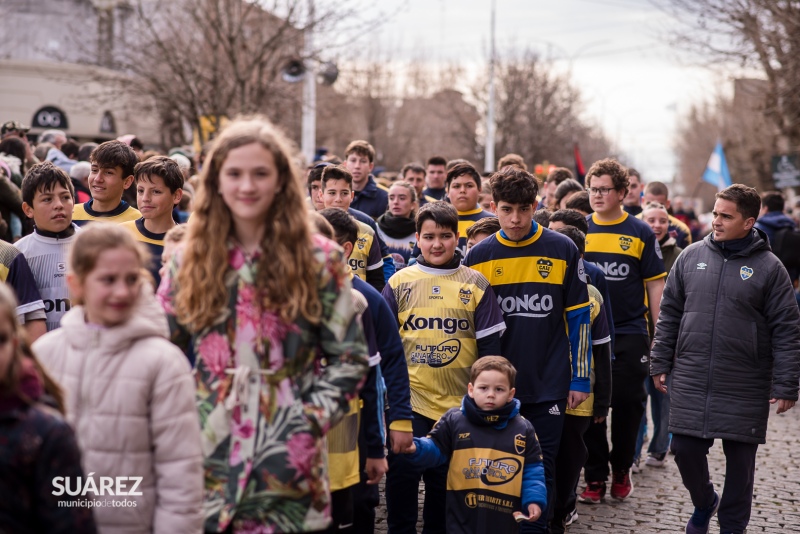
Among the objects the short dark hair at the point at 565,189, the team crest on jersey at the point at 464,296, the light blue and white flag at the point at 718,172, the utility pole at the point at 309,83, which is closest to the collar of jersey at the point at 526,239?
the team crest on jersey at the point at 464,296

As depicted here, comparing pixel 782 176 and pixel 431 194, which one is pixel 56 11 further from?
pixel 431 194

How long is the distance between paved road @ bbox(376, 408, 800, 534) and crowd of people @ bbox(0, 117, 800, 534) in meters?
0.23

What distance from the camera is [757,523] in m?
7.56

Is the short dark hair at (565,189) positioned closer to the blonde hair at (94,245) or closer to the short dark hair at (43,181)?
the short dark hair at (43,181)

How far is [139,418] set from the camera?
325cm

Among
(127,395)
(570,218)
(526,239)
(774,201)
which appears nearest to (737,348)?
(526,239)

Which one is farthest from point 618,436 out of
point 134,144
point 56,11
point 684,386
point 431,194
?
point 56,11

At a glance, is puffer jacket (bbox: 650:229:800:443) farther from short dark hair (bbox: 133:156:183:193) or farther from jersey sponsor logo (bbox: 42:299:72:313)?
jersey sponsor logo (bbox: 42:299:72:313)

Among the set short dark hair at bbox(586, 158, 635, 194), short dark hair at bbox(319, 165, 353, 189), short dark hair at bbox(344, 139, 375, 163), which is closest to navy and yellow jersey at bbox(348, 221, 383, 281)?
short dark hair at bbox(319, 165, 353, 189)

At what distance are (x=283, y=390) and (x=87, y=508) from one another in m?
0.72

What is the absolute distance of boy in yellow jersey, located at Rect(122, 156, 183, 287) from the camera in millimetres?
6246

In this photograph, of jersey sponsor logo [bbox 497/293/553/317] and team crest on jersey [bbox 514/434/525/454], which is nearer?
team crest on jersey [bbox 514/434/525/454]

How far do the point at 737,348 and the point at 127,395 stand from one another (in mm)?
4354

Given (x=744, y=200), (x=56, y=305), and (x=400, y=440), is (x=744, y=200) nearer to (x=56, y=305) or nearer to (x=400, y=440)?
(x=400, y=440)
